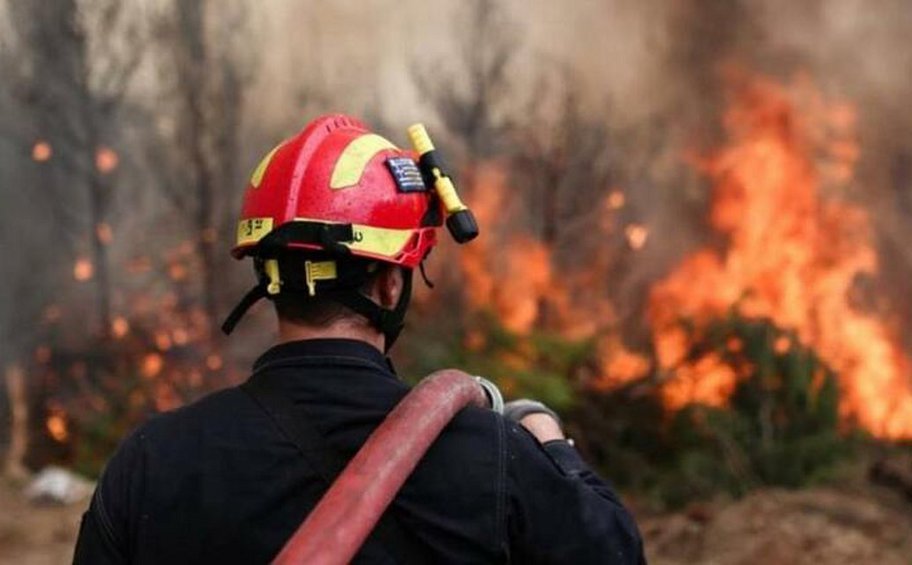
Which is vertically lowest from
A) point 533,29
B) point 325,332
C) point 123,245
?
point 123,245

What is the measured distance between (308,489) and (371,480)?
158 millimetres

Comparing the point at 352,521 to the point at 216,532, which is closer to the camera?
the point at 352,521

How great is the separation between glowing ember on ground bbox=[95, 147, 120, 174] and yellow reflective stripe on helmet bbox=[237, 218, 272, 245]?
12.3 m

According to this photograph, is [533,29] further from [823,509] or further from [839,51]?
[823,509]

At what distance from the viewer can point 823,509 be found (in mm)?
8023

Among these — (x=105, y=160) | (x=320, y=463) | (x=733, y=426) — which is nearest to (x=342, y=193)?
(x=320, y=463)

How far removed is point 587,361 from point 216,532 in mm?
8662

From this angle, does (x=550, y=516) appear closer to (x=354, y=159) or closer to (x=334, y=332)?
(x=334, y=332)

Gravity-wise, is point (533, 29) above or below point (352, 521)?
above

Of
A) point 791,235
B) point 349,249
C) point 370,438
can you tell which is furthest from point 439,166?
point 791,235

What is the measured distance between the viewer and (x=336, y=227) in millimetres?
2035

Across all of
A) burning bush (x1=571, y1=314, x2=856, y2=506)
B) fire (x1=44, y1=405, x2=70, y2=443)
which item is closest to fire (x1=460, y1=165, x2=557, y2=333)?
burning bush (x1=571, y1=314, x2=856, y2=506)

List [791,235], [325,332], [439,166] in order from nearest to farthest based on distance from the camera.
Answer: [325,332]
[439,166]
[791,235]

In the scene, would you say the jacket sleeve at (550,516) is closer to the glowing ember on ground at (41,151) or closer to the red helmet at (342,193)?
the red helmet at (342,193)
